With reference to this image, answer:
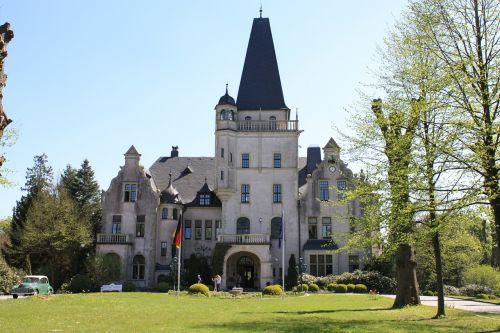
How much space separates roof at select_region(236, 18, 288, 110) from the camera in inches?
2035

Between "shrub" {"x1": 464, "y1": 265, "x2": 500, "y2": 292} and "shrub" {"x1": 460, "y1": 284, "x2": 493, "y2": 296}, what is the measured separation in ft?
2.21

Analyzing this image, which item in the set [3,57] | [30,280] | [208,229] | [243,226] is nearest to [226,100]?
[243,226]

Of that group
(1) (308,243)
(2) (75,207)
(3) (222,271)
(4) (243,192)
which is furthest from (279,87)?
(2) (75,207)

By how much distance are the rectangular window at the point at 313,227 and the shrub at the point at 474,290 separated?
44.2 ft

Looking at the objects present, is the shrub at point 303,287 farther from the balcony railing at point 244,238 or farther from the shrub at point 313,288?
the balcony railing at point 244,238

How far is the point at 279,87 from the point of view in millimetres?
52438

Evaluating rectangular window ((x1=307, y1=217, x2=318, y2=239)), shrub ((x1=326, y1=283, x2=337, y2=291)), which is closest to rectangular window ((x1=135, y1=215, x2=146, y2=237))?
rectangular window ((x1=307, y1=217, x2=318, y2=239))

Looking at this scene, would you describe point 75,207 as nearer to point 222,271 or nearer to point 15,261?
point 15,261

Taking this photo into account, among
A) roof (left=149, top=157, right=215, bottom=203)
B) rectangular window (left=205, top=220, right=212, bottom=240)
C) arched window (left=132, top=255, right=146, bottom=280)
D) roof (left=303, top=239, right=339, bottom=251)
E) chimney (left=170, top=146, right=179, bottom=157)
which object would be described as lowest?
arched window (left=132, top=255, right=146, bottom=280)

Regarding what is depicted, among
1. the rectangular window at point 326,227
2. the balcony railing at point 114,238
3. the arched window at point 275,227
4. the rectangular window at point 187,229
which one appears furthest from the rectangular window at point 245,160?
the balcony railing at point 114,238

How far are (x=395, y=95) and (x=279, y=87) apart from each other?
3286 cm

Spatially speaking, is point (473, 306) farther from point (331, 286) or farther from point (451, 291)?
point (331, 286)

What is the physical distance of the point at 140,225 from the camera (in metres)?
49.6

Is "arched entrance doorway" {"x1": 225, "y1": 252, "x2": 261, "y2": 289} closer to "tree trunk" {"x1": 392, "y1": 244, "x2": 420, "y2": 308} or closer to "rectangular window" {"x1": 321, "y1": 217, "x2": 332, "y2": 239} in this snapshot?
"rectangular window" {"x1": 321, "y1": 217, "x2": 332, "y2": 239}
